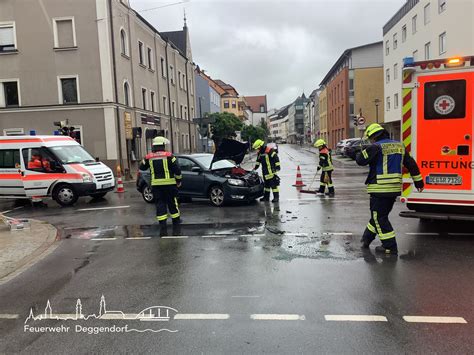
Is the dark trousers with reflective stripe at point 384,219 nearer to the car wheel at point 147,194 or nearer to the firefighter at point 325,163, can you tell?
the firefighter at point 325,163

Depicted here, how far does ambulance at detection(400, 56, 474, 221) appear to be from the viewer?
6.99 meters

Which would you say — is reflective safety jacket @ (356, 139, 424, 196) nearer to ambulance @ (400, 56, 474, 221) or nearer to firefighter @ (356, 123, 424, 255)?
firefighter @ (356, 123, 424, 255)

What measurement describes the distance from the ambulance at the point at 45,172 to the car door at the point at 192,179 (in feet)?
10.9

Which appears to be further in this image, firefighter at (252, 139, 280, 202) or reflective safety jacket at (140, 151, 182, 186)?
firefighter at (252, 139, 280, 202)

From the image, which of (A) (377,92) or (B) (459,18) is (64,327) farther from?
(A) (377,92)

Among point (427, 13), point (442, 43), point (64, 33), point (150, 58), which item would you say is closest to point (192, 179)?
point (64, 33)

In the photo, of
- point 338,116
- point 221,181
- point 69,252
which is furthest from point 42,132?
point 338,116

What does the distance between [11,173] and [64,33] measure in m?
13.9

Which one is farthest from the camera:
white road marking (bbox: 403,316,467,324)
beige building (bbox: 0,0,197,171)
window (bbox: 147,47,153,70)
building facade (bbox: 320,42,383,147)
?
building facade (bbox: 320,42,383,147)

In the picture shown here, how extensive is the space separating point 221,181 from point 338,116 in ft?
178

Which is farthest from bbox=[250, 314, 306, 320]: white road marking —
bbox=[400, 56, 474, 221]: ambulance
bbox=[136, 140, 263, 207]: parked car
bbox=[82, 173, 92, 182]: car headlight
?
bbox=[82, 173, 92, 182]: car headlight

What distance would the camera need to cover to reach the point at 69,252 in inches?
285

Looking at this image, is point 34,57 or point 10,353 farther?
point 34,57

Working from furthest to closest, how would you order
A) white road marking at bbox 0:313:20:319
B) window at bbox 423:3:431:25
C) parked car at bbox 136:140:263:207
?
1. window at bbox 423:3:431:25
2. parked car at bbox 136:140:263:207
3. white road marking at bbox 0:313:20:319
